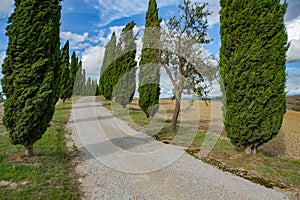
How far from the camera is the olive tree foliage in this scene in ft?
36.9

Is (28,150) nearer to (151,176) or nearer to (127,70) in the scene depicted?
(151,176)

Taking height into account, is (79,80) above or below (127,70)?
above

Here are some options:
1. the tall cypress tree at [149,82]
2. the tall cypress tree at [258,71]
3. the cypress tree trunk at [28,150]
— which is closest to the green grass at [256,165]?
the tall cypress tree at [258,71]

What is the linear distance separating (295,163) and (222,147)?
8.43ft

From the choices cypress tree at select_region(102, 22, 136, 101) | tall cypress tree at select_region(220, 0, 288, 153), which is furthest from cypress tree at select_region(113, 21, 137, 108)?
tall cypress tree at select_region(220, 0, 288, 153)

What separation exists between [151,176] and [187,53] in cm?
708

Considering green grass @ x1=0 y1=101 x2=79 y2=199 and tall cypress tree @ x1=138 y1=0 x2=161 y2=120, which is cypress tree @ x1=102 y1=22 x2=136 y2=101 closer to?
tall cypress tree @ x1=138 y1=0 x2=161 y2=120

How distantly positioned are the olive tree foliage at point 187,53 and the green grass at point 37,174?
20.6 feet

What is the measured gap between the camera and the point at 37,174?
5508 millimetres

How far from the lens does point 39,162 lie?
6414 mm

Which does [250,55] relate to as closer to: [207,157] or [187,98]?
[207,157]

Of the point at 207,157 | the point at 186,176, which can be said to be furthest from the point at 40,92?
the point at 207,157

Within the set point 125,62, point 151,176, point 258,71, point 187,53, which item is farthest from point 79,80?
point 151,176

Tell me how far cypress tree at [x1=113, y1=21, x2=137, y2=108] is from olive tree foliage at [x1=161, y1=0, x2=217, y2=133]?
10.6m
